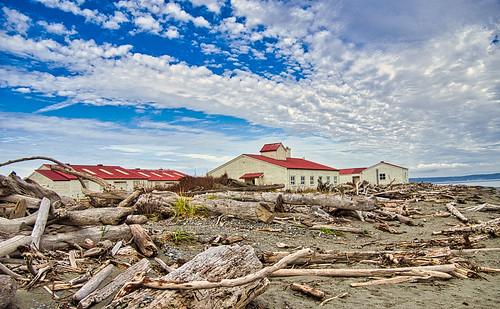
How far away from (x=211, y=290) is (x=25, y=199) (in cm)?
577

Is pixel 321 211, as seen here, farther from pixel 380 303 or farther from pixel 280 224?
pixel 380 303

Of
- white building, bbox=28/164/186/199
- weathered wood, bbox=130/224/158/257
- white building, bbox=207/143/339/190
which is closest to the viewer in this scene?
weathered wood, bbox=130/224/158/257

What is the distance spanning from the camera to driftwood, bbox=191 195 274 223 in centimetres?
1125

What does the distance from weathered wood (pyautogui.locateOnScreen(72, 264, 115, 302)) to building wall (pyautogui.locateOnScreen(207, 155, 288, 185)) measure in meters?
34.9

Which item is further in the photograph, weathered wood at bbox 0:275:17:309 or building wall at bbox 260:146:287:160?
building wall at bbox 260:146:287:160

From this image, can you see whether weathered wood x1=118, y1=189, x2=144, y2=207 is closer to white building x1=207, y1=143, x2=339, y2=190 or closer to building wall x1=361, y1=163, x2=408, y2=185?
white building x1=207, y1=143, x2=339, y2=190

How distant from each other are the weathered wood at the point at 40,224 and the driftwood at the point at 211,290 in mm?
3200

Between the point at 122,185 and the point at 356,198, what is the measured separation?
108 ft

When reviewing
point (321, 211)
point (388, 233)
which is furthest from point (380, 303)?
point (321, 211)

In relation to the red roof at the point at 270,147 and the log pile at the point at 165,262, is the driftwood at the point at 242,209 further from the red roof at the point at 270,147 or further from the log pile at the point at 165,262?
the red roof at the point at 270,147

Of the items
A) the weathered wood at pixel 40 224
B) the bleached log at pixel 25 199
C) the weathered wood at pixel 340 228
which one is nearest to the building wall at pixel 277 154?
the weathered wood at pixel 340 228

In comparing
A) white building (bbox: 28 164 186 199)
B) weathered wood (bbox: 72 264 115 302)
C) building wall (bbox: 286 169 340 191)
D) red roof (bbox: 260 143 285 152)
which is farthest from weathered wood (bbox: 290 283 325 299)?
red roof (bbox: 260 143 285 152)

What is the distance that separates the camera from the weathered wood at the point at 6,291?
3691 mm

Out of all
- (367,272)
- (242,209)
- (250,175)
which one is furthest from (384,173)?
(367,272)
